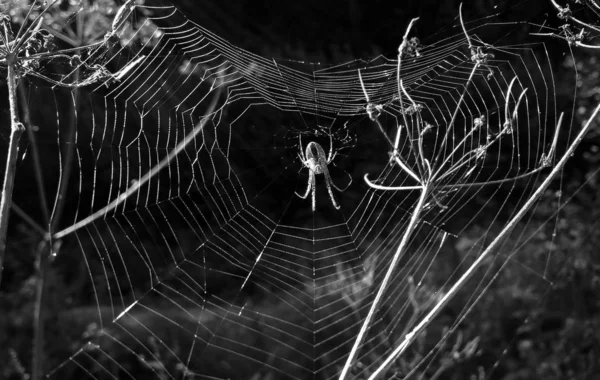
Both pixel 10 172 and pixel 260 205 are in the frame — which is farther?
pixel 260 205

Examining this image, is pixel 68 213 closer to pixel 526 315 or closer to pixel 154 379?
pixel 154 379

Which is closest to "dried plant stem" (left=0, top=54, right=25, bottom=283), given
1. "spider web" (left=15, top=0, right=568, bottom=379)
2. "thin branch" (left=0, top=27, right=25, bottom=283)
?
"thin branch" (left=0, top=27, right=25, bottom=283)

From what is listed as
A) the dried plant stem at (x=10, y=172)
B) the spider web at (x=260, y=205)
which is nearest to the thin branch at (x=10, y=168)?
the dried plant stem at (x=10, y=172)

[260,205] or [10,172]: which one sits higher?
[10,172]

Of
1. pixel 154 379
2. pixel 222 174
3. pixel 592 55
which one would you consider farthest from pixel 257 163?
pixel 592 55

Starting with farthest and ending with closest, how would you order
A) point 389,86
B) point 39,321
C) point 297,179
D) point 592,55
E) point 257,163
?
point 592,55, point 257,163, point 297,179, point 389,86, point 39,321

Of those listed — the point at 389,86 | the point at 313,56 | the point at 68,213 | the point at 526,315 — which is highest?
the point at 313,56

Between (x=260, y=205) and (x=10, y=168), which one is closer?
(x=10, y=168)

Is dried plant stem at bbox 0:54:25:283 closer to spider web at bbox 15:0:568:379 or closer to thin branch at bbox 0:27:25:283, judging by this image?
thin branch at bbox 0:27:25:283

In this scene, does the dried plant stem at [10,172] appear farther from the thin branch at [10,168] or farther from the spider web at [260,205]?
the spider web at [260,205]

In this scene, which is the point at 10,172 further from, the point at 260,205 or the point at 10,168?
the point at 260,205

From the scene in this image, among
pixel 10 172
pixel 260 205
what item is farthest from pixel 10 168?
pixel 260 205
